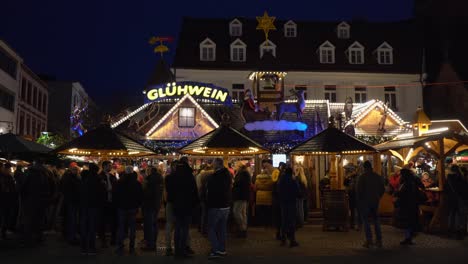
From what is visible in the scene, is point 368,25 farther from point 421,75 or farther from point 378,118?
point 378,118

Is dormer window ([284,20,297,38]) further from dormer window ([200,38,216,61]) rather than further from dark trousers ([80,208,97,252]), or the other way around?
dark trousers ([80,208,97,252])

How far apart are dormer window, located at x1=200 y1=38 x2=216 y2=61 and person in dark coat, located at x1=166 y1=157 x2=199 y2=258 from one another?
83.6ft

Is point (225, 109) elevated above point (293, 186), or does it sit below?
above

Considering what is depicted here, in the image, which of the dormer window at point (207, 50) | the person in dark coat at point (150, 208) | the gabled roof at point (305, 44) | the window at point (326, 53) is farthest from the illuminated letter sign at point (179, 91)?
the window at point (326, 53)

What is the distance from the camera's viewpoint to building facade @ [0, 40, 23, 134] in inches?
1344

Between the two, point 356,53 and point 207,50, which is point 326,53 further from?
point 207,50

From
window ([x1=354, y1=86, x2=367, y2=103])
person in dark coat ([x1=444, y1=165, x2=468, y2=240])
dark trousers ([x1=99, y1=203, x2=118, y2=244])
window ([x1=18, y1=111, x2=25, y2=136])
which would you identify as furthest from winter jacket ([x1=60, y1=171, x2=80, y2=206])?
window ([x1=18, y1=111, x2=25, y2=136])

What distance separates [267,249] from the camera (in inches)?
426

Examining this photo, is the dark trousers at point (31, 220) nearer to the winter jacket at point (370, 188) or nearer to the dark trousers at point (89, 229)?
the dark trousers at point (89, 229)

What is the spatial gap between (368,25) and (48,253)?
113ft

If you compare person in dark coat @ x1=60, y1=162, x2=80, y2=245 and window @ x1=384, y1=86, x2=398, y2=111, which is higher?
window @ x1=384, y1=86, x2=398, y2=111

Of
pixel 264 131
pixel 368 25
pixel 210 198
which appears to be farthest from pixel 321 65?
pixel 210 198

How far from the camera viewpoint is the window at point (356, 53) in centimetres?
3590

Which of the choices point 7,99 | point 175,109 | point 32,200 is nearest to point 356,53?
point 175,109
